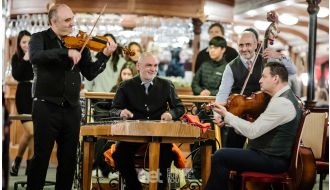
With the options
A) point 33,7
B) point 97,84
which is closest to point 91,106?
point 97,84

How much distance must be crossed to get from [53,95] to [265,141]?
5.02 ft

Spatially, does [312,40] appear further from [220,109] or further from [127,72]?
[220,109]

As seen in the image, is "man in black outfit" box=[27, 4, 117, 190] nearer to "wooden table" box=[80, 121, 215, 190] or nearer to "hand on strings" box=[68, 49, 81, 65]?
"hand on strings" box=[68, 49, 81, 65]

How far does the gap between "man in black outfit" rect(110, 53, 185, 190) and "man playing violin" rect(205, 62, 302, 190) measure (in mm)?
1006

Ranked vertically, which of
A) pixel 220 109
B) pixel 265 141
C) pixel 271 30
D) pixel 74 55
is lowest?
pixel 265 141

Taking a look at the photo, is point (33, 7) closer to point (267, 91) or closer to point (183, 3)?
point (183, 3)

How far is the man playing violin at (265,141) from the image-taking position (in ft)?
15.8

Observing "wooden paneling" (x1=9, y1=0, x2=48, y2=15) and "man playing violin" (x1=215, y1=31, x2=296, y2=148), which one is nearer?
"man playing violin" (x1=215, y1=31, x2=296, y2=148)

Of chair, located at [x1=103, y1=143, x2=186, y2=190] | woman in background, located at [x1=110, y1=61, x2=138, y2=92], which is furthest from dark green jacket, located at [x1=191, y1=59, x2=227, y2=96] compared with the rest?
chair, located at [x1=103, y1=143, x2=186, y2=190]

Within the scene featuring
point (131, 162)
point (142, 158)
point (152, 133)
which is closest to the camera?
point (152, 133)

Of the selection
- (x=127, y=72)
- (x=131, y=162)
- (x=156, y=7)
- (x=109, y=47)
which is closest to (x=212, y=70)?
(x=127, y=72)

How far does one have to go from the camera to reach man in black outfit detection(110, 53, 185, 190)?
582cm

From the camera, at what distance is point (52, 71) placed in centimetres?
528

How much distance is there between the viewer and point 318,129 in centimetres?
619
